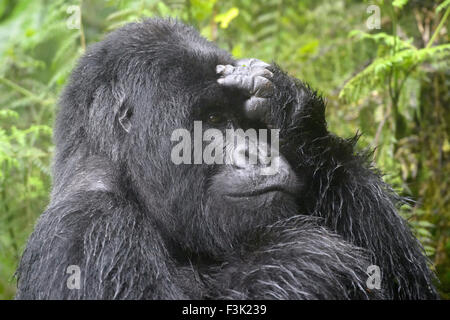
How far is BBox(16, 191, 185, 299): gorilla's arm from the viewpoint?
2.51 m

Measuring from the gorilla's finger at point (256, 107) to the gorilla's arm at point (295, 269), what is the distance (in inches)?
23.7

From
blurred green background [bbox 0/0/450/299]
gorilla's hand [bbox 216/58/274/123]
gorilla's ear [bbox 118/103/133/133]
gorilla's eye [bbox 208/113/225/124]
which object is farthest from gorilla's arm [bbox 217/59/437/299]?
blurred green background [bbox 0/0/450/299]

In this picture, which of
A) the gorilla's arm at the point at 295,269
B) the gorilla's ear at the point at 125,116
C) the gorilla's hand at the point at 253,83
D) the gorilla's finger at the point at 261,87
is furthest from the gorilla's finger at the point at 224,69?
the gorilla's arm at the point at 295,269

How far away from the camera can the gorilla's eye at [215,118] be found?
303 cm

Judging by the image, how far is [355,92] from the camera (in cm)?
482

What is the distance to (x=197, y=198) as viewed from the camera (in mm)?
2928

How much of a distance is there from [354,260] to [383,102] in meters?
2.80

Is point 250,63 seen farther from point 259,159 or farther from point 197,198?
point 197,198

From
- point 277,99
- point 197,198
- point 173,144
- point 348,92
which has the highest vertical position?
point 348,92

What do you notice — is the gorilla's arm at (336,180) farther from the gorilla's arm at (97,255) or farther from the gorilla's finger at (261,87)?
the gorilla's arm at (97,255)

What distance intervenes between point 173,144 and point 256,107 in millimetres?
500

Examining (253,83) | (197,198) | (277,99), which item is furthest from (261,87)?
(197,198)

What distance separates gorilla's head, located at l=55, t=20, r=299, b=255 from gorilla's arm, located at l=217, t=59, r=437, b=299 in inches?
6.3
